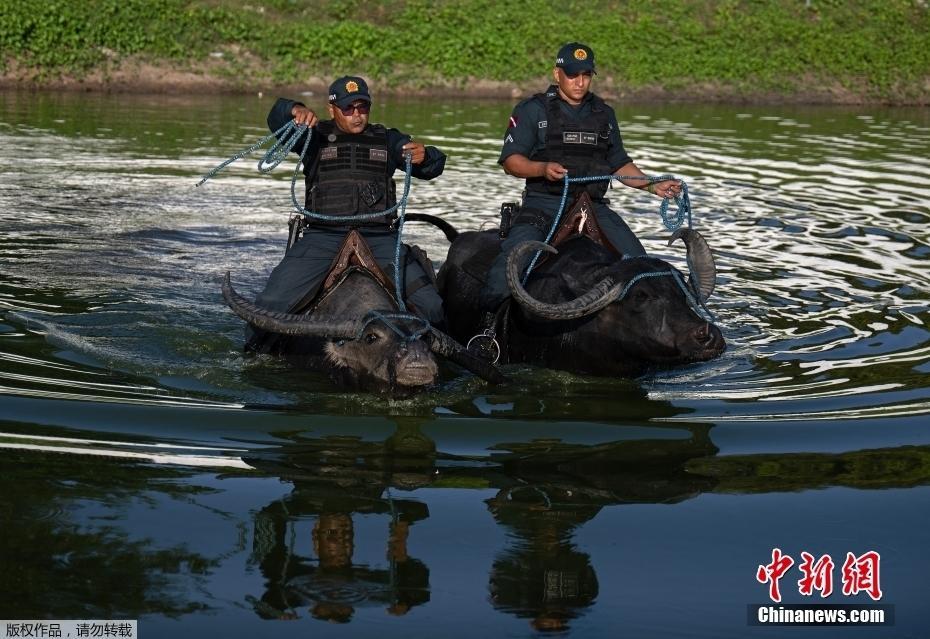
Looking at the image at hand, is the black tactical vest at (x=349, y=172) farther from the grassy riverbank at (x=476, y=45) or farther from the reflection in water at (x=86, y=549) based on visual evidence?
the grassy riverbank at (x=476, y=45)

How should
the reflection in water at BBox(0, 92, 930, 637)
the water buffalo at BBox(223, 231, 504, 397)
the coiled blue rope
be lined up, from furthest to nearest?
the coiled blue rope → the water buffalo at BBox(223, 231, 504, 397) → the reflection in water at BBox(0, 92, 930, 637)

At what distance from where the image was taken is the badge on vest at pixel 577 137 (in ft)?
35.3

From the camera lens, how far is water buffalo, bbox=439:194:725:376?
909cm

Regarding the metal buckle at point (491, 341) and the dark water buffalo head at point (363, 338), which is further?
the metal buckle at point (491, 341)

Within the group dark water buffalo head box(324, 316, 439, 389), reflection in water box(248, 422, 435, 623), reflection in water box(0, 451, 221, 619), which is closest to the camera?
reflection in water box(0, 451, 221, 619)

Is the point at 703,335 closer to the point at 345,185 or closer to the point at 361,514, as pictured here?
the point at 345,185

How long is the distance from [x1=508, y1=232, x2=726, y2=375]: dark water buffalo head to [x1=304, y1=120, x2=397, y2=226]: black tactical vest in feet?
4.40

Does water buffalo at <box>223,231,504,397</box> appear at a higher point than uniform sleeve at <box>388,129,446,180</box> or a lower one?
lower

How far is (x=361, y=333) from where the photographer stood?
879 centimetres

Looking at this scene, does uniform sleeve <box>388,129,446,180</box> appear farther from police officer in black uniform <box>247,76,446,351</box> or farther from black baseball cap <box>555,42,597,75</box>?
black baseball cap <box>555,42,597,75</box>

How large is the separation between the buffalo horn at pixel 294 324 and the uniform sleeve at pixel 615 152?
3.31 metres

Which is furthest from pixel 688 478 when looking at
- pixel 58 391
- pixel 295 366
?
pixel 58 391

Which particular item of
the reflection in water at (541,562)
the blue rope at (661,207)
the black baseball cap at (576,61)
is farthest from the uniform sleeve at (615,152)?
the reflection in water at (541,562)

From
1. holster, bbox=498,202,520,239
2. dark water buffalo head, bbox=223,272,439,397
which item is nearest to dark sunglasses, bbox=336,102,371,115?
dark water buffalo head, bbox=223,272,439,397
